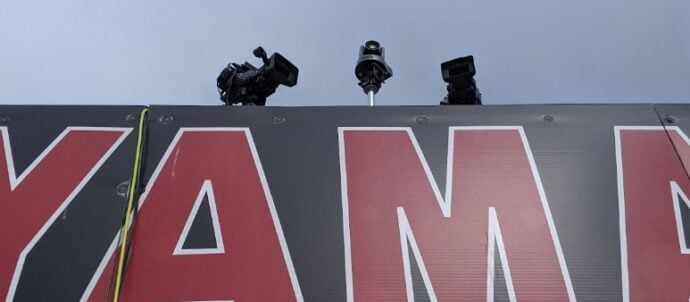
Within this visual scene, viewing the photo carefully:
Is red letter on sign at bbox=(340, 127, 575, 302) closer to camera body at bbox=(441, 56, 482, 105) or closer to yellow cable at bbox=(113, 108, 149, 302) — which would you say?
yellow cable at bbox=(113, 108, 149, 302)

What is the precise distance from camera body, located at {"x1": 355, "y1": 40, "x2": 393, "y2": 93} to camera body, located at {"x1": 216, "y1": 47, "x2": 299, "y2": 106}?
1.33 feet

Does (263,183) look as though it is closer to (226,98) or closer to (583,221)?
(583,221)

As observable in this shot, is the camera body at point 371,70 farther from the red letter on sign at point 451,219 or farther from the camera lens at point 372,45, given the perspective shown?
the red letter on sign at point 451,219

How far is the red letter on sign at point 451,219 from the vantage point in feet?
7.73

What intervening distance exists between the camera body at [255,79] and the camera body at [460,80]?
928 millimetres

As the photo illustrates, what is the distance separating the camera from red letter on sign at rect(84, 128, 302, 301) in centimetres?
234

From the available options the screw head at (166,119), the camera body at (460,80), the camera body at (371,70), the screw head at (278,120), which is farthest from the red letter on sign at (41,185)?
the camera body at (460,80)

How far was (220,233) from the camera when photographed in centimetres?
248

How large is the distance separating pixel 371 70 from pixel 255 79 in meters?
0.75

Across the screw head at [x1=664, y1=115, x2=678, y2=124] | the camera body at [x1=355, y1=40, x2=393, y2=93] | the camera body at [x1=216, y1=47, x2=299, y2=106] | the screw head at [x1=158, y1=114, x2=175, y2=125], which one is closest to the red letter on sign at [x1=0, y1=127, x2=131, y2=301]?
the screw head at [x1=158, y1=114, x2=175, y2=125]

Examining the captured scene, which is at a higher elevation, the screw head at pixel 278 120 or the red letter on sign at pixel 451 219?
the screw head at pixel 278 120

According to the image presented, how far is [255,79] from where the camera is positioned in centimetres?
397

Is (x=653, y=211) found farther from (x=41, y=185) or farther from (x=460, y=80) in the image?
(x=41, y=185)

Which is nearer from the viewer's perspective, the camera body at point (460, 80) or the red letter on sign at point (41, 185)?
the red letter on sign at point (41, 185)
